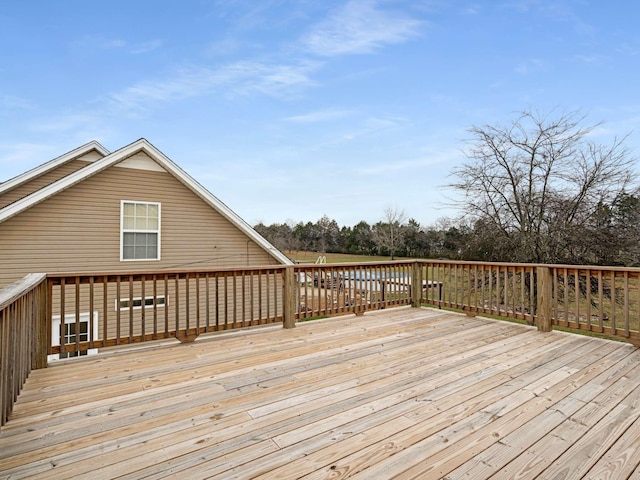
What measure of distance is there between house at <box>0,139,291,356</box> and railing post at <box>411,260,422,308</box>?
3879mm

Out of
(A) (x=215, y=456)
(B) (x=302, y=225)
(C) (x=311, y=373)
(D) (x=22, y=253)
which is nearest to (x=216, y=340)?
(C) (x=311, y=373)

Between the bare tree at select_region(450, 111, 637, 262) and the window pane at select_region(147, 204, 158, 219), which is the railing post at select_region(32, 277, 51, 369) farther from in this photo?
the bare tree at select_region(450, 111, 637, 262)

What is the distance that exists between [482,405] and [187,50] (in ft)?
31.1

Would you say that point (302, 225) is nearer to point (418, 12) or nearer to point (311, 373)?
point (418, 12)

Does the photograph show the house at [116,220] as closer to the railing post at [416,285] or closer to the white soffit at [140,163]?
the white soffit at [140,163]

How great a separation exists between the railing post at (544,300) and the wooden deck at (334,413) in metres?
0.58

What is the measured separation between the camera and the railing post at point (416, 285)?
573 cm

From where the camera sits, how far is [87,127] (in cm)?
995

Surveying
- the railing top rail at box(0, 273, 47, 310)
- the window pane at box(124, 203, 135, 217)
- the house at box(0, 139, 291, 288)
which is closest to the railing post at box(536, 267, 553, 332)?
the railing top rail at box(0, 273, 47, 310)

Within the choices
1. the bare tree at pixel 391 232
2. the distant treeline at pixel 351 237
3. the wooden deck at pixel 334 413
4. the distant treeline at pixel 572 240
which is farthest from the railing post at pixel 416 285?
the bare tree at pixel 391 232

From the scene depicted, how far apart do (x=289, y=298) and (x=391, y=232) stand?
2216 centimetres

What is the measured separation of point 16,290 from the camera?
2.22 m

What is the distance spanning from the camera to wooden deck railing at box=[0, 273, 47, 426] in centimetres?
188

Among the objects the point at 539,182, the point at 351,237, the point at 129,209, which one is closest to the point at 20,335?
the point at 129,209
